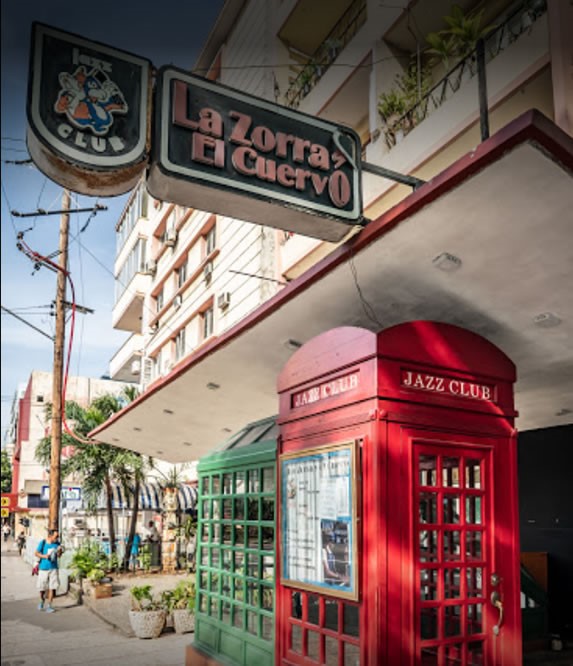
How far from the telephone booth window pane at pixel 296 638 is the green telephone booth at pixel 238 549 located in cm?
55

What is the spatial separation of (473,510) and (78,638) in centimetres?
892

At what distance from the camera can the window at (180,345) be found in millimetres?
24719

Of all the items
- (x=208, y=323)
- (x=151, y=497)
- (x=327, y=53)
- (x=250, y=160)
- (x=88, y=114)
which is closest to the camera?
(x=88, y=114)

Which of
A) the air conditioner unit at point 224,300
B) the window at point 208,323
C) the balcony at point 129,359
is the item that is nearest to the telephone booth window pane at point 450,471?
the air conditioner unit at point 224,300

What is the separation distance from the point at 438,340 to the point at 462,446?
857 mm

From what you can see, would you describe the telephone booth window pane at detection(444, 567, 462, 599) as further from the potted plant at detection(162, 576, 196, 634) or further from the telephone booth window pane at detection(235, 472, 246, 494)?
the potted plant at detection(162, 576, 196, 634)

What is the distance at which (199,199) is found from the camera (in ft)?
18.2

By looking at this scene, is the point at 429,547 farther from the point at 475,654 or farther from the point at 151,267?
the point at 151,267

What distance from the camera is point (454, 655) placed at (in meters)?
5.43

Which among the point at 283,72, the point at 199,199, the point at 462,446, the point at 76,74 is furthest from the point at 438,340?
the point at 283,72

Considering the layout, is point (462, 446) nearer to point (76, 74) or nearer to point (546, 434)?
point (76, 74)

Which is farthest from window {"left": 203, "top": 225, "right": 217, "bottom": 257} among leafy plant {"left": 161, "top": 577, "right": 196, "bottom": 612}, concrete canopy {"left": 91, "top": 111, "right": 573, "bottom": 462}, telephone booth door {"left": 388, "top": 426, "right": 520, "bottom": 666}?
telephone booth door {"left": 388, "top": 426, "right": 520, "bottom": 666}

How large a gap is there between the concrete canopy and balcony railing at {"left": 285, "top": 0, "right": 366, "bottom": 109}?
802 centimetres

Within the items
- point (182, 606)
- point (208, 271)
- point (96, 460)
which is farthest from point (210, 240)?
point (182, 606)
